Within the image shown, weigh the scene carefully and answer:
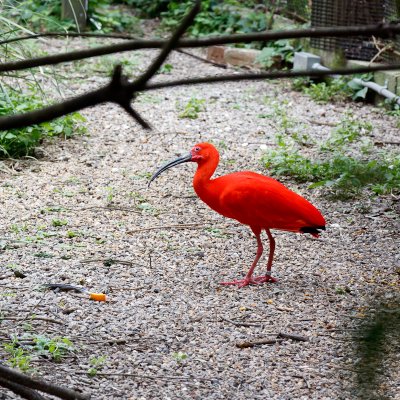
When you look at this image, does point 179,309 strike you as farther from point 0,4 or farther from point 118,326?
point 0,4

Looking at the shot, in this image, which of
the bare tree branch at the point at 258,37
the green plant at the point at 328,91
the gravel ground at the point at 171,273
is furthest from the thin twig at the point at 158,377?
the green plant at the point at 328,91

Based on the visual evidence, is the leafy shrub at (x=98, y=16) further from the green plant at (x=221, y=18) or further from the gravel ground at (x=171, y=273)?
the gravel ground at (x=171, y=273)

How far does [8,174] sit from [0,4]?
4.07ft

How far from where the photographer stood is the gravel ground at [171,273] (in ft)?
9.81

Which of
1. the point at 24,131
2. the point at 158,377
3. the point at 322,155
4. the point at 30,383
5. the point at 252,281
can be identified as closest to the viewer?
the point at 30,383

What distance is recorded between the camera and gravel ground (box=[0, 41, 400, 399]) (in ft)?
9.81

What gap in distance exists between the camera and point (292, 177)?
18.5 ft

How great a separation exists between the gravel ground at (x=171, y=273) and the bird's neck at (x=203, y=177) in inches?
16.0

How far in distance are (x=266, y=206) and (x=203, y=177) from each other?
429 mm

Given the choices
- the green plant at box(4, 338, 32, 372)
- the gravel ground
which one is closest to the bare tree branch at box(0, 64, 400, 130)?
Answer: the gravel ground

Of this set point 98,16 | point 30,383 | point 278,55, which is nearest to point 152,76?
point 30,383

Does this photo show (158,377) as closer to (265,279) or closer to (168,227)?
(265,279)

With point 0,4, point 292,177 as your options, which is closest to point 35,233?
point 0,4

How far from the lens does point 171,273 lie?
4.05 m
